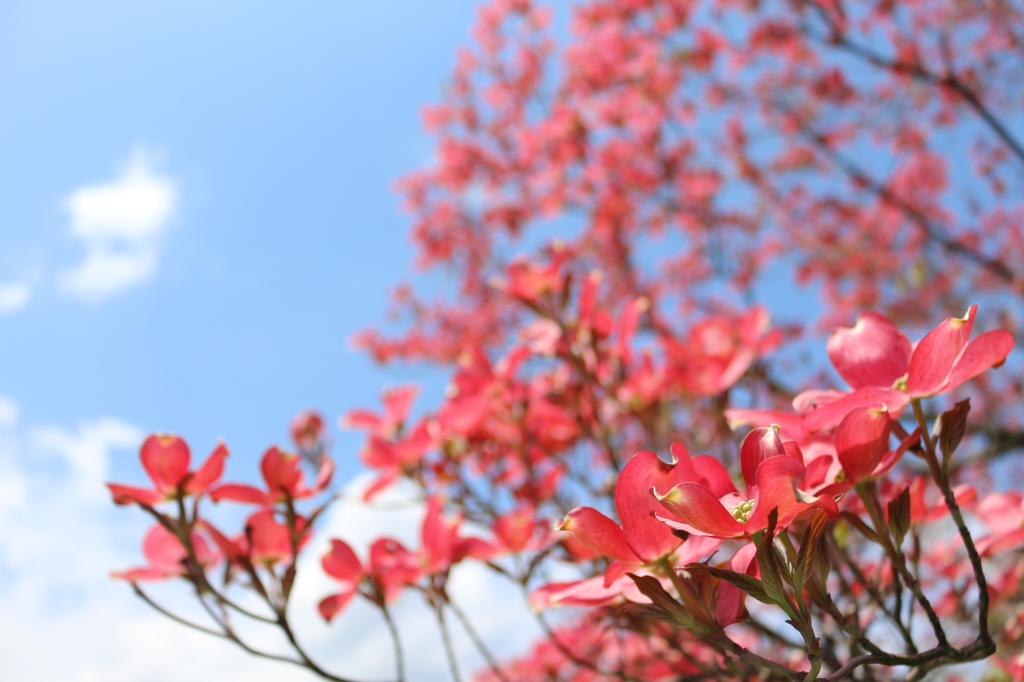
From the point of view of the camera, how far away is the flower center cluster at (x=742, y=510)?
70cm

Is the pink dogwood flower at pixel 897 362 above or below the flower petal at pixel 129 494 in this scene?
below

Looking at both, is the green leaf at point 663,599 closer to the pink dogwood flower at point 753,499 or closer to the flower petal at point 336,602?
the pink dogwood flower at point 753,499

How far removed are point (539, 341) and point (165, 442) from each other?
102 cm

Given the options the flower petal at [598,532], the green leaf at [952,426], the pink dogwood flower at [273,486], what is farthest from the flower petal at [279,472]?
the green leaf at [952,426]

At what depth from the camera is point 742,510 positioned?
0.71 metres

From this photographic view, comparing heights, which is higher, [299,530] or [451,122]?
[451,122]

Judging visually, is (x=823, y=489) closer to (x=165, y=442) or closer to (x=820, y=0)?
(x=165, y=442)

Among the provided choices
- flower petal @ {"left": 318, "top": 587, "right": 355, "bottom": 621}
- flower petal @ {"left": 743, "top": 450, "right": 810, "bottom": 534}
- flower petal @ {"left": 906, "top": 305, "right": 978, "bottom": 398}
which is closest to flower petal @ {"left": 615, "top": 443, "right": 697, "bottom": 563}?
flower petal @ {"left": 743, "top": 450, "right": 810, "bottom": 534}

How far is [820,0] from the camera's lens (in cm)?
496

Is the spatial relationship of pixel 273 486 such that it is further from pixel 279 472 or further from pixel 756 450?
pixel 756 450

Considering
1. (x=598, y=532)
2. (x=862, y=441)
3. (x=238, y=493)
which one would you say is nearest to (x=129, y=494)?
(x=238, y=493)

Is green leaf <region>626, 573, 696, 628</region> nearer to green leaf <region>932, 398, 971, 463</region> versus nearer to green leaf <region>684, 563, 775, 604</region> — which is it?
green leaf <region>684, 563, 775, 604</region>

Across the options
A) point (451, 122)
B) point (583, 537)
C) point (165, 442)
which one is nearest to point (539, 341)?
point (165, 442)

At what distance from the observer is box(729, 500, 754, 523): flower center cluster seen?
2.31 ft
